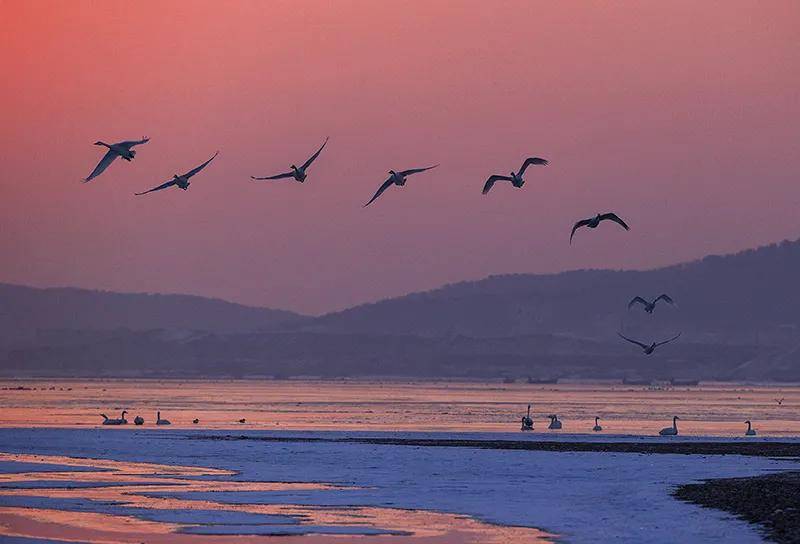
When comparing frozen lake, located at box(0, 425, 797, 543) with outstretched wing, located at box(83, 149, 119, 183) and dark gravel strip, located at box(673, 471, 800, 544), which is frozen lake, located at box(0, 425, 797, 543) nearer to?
dark gravel strip, located at box(673, 471, 800, 544)

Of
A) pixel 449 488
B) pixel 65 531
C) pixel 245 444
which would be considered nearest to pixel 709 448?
pixel 245 444

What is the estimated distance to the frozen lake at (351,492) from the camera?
2483cm

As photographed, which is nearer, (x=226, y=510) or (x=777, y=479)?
(x=226, y=510)

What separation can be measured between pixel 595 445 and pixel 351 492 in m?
19.3

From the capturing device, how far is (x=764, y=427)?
224 ft

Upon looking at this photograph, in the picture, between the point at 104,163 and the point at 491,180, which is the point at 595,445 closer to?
the point at 491,180

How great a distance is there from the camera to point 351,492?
3136 centimetres

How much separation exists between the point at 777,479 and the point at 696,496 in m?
4.91

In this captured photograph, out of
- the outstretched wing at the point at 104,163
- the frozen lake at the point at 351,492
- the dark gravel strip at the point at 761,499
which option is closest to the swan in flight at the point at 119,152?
the outstretched wing at the point at 104,163

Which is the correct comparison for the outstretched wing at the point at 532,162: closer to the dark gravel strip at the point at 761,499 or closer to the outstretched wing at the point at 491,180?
the outstretched wing at the point at 491,180

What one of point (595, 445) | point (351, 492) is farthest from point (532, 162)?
point (595, 445)

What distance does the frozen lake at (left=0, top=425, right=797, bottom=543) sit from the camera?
24.8 m

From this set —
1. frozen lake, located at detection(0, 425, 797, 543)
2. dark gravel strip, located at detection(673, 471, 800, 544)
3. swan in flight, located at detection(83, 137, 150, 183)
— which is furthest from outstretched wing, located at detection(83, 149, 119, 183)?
dark gravel strip, located at detection(673, 471, 800, 544)

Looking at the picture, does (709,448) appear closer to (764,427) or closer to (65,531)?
(764,427)
